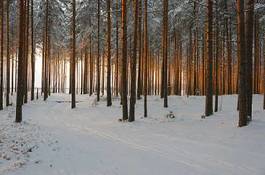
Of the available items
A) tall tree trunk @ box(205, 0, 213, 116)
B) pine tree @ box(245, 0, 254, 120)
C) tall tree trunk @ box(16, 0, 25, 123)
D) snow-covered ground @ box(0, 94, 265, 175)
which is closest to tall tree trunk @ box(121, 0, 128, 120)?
snow-covered ground @ box(0, 94, 265, 175)

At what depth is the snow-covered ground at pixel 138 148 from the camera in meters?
7.54

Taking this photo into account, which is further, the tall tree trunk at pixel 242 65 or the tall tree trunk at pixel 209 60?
the tall tree trunk at pixel 209 60

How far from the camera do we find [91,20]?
31.6 metres

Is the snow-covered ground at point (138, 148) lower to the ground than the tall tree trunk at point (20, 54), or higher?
lower

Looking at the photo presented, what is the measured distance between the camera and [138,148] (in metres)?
9.78

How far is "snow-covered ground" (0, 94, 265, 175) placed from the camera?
7.54m

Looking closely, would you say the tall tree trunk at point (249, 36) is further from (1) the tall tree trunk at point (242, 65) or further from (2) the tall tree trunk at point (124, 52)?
(2) the tall tree trunk at point (124, 52)

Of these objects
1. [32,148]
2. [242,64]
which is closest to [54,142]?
[32,148]

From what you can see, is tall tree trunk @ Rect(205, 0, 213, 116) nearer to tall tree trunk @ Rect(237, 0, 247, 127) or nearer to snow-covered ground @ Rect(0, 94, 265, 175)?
snow-covered ground @ Rect(0, 94, 265, 175)

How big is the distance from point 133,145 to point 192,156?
7.59 ft

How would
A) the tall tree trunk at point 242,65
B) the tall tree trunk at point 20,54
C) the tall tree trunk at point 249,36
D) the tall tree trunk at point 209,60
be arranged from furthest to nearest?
the tall tree trunk at point 209,60 < the tall tree trunk at point 20,54 < the tall tree trunk at point 249,36 < the tall tree trunk at point 242,65

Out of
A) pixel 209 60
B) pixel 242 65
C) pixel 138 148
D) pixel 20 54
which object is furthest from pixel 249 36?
pixel 20 54

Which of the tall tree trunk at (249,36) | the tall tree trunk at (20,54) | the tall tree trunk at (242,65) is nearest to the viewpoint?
the tall tree trunk at (242,65)

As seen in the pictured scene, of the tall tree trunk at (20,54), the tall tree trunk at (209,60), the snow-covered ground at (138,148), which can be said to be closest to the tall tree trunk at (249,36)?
the snow-covered ground at (138,148)
